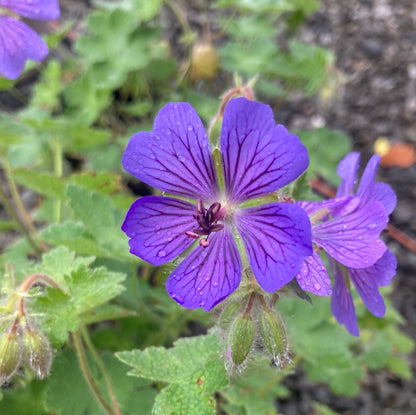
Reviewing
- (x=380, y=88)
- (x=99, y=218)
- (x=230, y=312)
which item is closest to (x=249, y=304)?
(x=230, y=312)

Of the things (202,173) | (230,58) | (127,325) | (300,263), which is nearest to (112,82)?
(230,58)

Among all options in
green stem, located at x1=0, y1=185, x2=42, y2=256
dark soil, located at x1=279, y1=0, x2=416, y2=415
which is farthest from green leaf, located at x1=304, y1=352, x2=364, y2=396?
green stem, located at x1=0, y1=185, x2=42, y2=256

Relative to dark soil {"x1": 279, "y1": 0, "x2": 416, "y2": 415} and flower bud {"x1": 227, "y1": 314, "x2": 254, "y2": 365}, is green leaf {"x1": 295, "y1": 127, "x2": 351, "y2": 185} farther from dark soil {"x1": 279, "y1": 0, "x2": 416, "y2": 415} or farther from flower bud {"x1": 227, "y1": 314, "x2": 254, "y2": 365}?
flower bud {"x1": 227, "y1": 314, "x2": 254, "y2": 365}

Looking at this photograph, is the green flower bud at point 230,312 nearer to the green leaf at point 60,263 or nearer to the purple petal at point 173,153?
the purple petal at point 173,153

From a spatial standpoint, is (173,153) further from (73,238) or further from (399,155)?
(399,155)

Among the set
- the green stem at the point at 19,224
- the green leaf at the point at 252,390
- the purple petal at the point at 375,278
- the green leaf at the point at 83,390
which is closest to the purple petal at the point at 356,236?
the purple petal at the point at 375,278

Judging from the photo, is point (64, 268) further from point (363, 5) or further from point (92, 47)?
point (363, 5)
